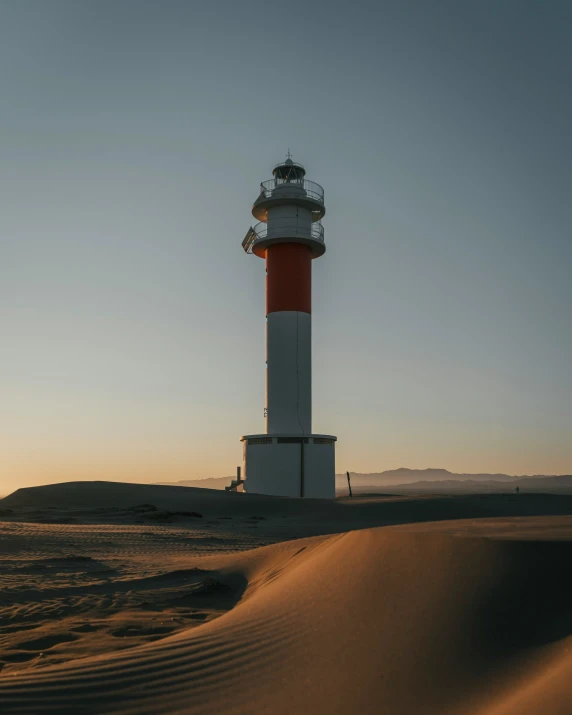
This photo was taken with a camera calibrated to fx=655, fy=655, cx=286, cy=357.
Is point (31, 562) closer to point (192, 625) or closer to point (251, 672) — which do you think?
point (192, 625)

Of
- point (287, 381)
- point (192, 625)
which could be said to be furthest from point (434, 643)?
point (287, 381)

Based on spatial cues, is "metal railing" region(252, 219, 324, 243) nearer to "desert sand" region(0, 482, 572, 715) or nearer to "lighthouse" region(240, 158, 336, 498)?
"lighthouse" region(240, 158, 336, 498)

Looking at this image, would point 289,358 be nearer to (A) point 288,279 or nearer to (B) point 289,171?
(A) point 288,279

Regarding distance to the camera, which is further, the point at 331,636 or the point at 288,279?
the point at 288,279

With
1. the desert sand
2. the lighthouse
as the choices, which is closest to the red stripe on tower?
the lighthouse

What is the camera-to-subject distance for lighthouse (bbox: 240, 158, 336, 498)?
22.8m

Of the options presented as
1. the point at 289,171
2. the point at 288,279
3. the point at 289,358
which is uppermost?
the point at 289,171

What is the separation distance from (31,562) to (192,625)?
12.1 ft

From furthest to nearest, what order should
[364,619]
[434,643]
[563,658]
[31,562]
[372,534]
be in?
[31,562]
[372,534]
[364,619]
[434,643]
[563,658]

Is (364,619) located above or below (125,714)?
above

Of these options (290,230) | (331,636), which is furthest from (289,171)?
(331,636)

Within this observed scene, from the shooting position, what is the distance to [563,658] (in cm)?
265

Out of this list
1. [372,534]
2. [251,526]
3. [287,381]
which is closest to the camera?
[372,534]

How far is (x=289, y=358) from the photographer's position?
23828 mm
